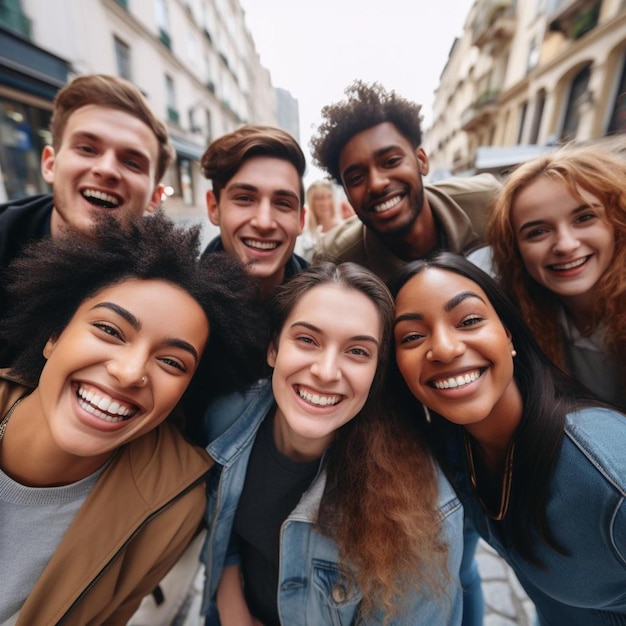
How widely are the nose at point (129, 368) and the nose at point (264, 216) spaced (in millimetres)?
1029

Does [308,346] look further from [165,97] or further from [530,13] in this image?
[530,13]

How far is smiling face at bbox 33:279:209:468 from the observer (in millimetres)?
1145

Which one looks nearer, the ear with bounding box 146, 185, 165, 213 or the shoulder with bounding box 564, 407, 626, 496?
the shoulder with bounding box 564, 407, 626, 496

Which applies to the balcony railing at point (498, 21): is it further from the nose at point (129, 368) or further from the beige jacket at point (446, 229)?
the nose at point (129, 368)

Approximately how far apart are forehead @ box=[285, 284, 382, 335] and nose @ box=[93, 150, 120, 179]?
1339 mm

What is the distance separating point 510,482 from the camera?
1365mm

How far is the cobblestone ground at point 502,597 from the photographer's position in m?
2.02

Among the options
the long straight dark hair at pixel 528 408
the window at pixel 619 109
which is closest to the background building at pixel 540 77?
the window at pixel 619 109

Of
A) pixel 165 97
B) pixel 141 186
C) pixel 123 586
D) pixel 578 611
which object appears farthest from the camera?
pixel 165 97

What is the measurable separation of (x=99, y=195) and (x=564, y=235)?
2.56 metres

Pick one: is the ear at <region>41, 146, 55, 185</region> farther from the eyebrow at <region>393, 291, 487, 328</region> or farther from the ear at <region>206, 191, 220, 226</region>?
the eyebrow at <region>393, 291, 487, 328</region>

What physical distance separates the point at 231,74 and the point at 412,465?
26.9 m

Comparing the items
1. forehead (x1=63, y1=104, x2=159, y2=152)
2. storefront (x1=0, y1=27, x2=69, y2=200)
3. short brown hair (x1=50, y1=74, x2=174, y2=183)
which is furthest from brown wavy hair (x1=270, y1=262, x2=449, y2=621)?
storefront (x1=0, y1=27, x2=69, y2=200)

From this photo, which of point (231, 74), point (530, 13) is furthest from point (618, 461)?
point (231, 74)
